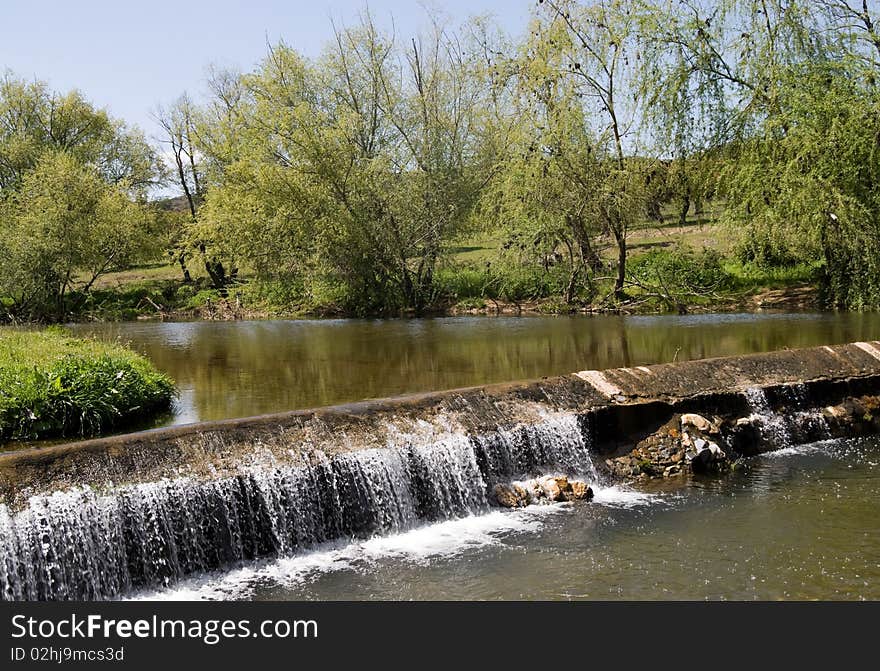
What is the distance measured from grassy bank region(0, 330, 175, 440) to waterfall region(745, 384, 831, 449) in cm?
809

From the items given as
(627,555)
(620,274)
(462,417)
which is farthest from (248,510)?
(620,274)

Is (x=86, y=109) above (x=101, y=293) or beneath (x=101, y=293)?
above

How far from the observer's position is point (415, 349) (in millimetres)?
17312

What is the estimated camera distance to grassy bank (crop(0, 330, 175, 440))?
30.8 feet

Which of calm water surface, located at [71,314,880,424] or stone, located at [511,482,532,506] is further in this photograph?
calm water surface, located at [71,314,880,424]

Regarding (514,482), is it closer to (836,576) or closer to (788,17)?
(836,576)

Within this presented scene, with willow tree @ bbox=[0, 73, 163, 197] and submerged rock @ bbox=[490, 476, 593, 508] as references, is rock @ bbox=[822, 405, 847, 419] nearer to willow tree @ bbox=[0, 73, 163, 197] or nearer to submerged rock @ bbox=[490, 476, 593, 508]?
submerged rock @ bbox=[490, 476, 593, 508]

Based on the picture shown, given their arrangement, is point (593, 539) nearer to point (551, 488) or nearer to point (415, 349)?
point (551, 488)

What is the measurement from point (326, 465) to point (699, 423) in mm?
4849

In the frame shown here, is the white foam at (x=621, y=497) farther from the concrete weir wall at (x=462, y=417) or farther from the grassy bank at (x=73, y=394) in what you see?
the grassy bank at (x=73, y=394)

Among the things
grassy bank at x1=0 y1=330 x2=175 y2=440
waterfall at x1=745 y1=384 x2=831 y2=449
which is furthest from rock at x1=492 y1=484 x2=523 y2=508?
grassy bank at x1=0 y1=330 x2=175 y2=440
